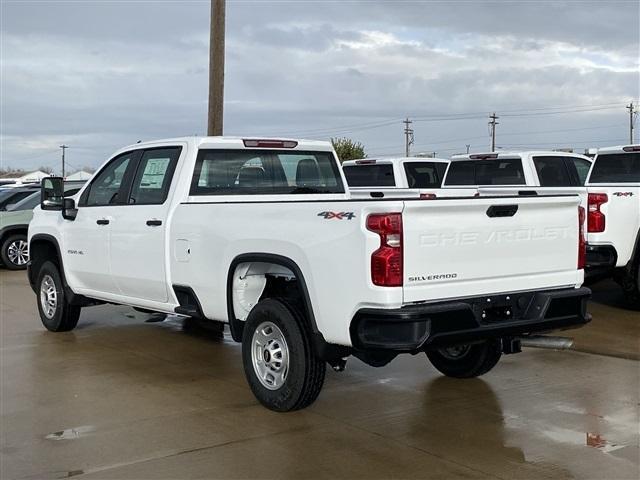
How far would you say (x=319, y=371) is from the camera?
5562mm

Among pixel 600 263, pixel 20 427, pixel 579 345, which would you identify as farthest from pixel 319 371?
pixel 600 263

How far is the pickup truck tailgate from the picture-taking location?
16.1ft

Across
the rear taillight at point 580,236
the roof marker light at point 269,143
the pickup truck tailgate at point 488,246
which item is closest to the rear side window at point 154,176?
the roof marker light at point 269,143

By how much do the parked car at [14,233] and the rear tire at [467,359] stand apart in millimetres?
10746

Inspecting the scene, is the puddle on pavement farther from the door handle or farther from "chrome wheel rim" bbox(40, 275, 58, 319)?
"chrome wheel rim" bbox(40, 275, 58, 319)

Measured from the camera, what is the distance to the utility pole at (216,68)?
49.0 feet

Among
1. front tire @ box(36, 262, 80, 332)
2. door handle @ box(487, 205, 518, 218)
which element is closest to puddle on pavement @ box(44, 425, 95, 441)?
door handle @ box(487, 205, 518, 218)

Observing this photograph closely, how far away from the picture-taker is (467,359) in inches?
264

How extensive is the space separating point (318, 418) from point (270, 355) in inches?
22.1

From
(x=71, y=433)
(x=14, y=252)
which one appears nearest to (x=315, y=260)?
(x=71, y=433)

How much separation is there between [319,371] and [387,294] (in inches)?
41.1

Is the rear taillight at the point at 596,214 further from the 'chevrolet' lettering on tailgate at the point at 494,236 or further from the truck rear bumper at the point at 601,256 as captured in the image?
the 'chevrolet' lettering on tailgate at the point at 494,236

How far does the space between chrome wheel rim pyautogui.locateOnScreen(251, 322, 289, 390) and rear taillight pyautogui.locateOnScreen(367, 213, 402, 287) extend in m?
1.13

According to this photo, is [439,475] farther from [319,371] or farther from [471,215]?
[471,215]
